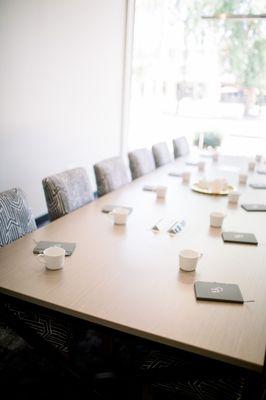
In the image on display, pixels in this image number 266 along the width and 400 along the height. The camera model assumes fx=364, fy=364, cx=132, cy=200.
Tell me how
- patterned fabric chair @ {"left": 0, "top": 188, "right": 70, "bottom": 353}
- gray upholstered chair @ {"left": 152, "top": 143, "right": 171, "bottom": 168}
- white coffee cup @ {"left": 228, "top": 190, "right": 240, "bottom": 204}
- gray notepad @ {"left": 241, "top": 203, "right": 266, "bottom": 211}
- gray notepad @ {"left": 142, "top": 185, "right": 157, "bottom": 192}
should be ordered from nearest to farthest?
patterned fabric chair @ {"left": 0, "top": 188, "right": 70, "bottom": 353}
gray notepad @ {"left": 241, "top": 203, "right": 266, "bottom": 211}
white coffee cup @ {"left": 228, "top": 190, "right": 240, "bottom": 204}
gray notepad @ {"left": 142, "top": 185, "right": 157, "bottom": 192}
gray upholstered chair @ {"left": 152, "top": 143, "right": 171, "bottom": 168}

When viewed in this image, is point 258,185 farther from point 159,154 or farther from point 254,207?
point 159,154

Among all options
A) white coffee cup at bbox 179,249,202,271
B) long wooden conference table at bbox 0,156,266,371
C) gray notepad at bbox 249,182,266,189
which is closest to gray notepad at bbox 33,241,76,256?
long wooden conference table at bbox 0,156,266,371

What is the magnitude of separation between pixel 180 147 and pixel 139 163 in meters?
1.17

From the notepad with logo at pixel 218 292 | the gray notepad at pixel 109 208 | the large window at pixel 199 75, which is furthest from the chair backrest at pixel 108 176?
the large window at pixel 199 75

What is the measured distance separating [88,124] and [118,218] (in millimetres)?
2937

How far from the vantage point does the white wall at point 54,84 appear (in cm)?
318

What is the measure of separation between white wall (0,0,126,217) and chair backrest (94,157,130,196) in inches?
40.7

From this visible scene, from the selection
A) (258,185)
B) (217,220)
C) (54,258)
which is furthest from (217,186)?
(54,258)

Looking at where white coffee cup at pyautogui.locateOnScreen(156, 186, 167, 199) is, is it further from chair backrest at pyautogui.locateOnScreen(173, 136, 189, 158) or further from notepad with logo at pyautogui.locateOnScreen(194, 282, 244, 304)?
chair backrest at pyautogui.locateOnScreen(173, 136, 189, 158)

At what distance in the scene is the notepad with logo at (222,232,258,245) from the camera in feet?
5.61

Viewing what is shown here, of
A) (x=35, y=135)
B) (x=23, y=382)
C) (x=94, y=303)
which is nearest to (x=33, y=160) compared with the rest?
(x=35, y=135)

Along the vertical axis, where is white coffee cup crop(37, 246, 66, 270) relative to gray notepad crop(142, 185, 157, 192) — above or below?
above

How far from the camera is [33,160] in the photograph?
3596mm

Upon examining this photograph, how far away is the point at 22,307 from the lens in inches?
52.4
